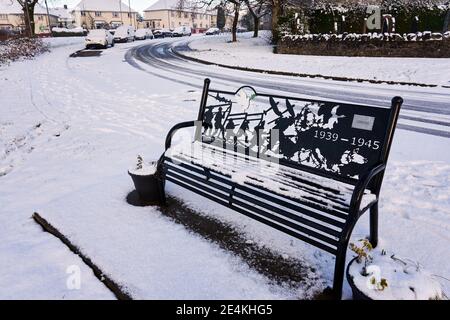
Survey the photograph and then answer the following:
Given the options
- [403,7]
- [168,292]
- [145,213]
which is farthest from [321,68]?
[168,292]

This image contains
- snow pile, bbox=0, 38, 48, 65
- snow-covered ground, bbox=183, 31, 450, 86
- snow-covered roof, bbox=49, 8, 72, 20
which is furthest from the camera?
snow-covered roof, bbox=49, 8, 72, 20

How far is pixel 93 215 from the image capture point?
3844 millimetres

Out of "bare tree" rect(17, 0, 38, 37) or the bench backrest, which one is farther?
"bare tree" rect(17, 0, 38, 37)

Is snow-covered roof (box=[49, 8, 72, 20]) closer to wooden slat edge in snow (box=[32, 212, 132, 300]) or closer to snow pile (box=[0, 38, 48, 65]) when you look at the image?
snow pile (box=[0, 38, 48, 65])

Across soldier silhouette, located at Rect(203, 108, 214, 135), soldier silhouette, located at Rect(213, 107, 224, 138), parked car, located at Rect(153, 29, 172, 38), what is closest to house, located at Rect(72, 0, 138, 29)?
parked car, located at Rect(153, 29, 172, 38)

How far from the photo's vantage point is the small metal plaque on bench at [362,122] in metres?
2.79

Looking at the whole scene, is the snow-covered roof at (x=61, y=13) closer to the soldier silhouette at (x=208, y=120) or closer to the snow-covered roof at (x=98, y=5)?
the snow-covered roof at (x=98, y=5)

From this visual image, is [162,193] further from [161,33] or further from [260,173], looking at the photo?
[161,33]

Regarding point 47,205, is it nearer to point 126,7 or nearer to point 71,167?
point 71,167

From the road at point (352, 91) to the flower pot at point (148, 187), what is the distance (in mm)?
5601

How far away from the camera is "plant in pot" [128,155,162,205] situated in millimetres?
3824

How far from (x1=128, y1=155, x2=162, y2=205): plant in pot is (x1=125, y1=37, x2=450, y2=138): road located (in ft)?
18.4

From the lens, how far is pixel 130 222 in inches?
145

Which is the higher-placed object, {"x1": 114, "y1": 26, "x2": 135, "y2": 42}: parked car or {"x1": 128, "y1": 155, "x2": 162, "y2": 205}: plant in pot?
{"x1": 114, "y1": 26, "x2": 135, "y2": 42}: parked car
